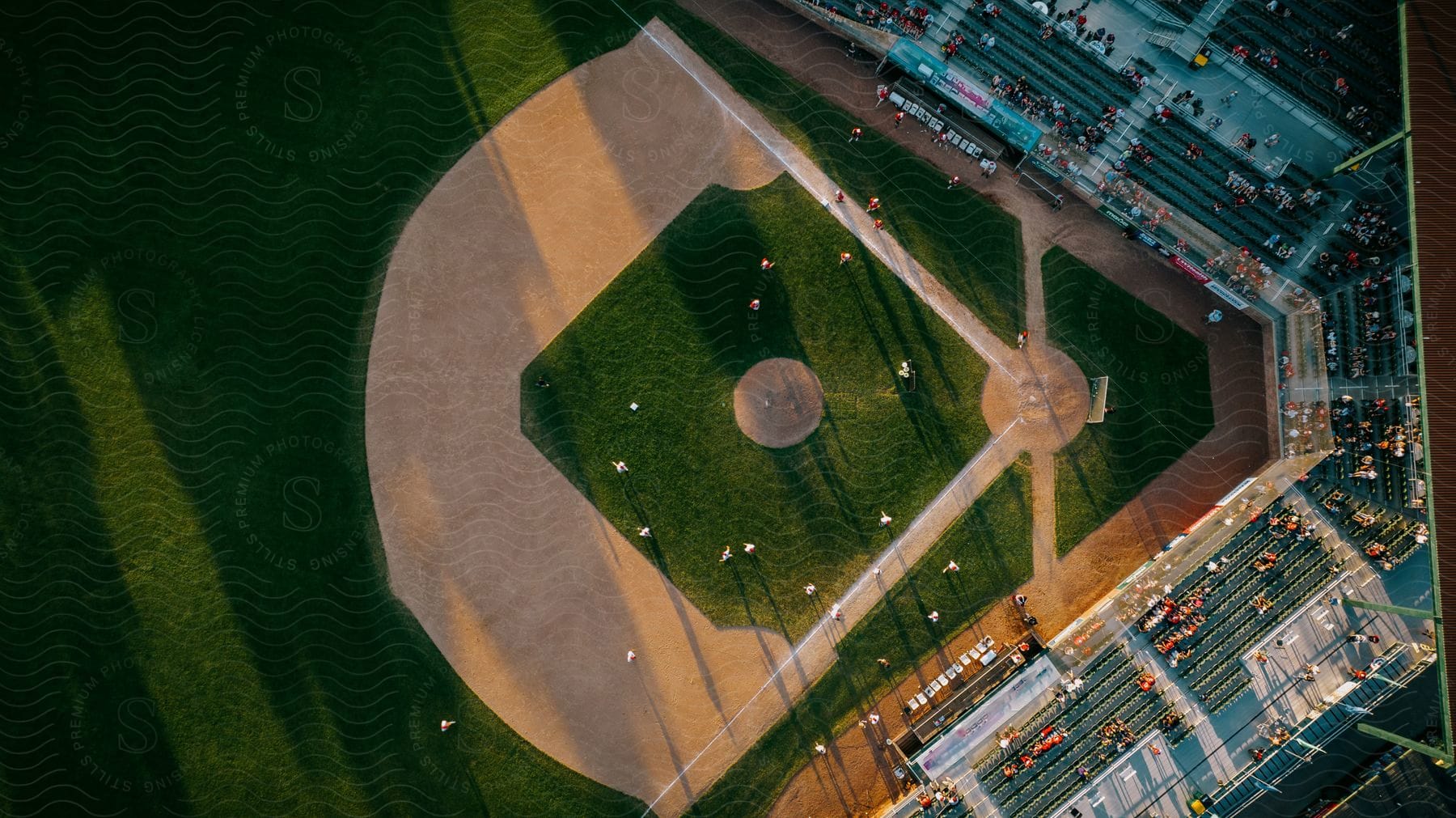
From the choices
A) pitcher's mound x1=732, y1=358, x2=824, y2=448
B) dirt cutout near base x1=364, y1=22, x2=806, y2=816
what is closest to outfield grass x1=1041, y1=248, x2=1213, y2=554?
pitcher's mound x1=732, y1=358, x2=824, y2=448

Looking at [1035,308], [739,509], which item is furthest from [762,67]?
[739,509]

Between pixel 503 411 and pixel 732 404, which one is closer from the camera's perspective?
pixel 503 411

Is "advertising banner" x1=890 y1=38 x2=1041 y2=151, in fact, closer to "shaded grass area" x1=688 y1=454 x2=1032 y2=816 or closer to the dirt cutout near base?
the dirt cutout near base

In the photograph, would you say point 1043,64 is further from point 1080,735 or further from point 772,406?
point 1080,735

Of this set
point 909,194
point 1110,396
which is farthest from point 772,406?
point 1110,396

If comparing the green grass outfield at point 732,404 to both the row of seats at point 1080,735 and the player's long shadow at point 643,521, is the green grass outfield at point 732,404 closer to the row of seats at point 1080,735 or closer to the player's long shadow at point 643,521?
the player's long shadow at point 643,521

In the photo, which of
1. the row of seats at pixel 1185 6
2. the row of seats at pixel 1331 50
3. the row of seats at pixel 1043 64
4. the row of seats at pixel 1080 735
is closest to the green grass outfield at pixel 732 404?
the row of seats at pixel 1043 64

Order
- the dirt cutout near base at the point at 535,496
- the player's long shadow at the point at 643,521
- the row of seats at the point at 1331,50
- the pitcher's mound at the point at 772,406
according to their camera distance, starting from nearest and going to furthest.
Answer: the row of seats at the point at 1331,50 → the dirt cutout near base at the point at 535,496 → the player's long shadow at the point at 643,521 → the pitcher's mound at the point at 772,406
